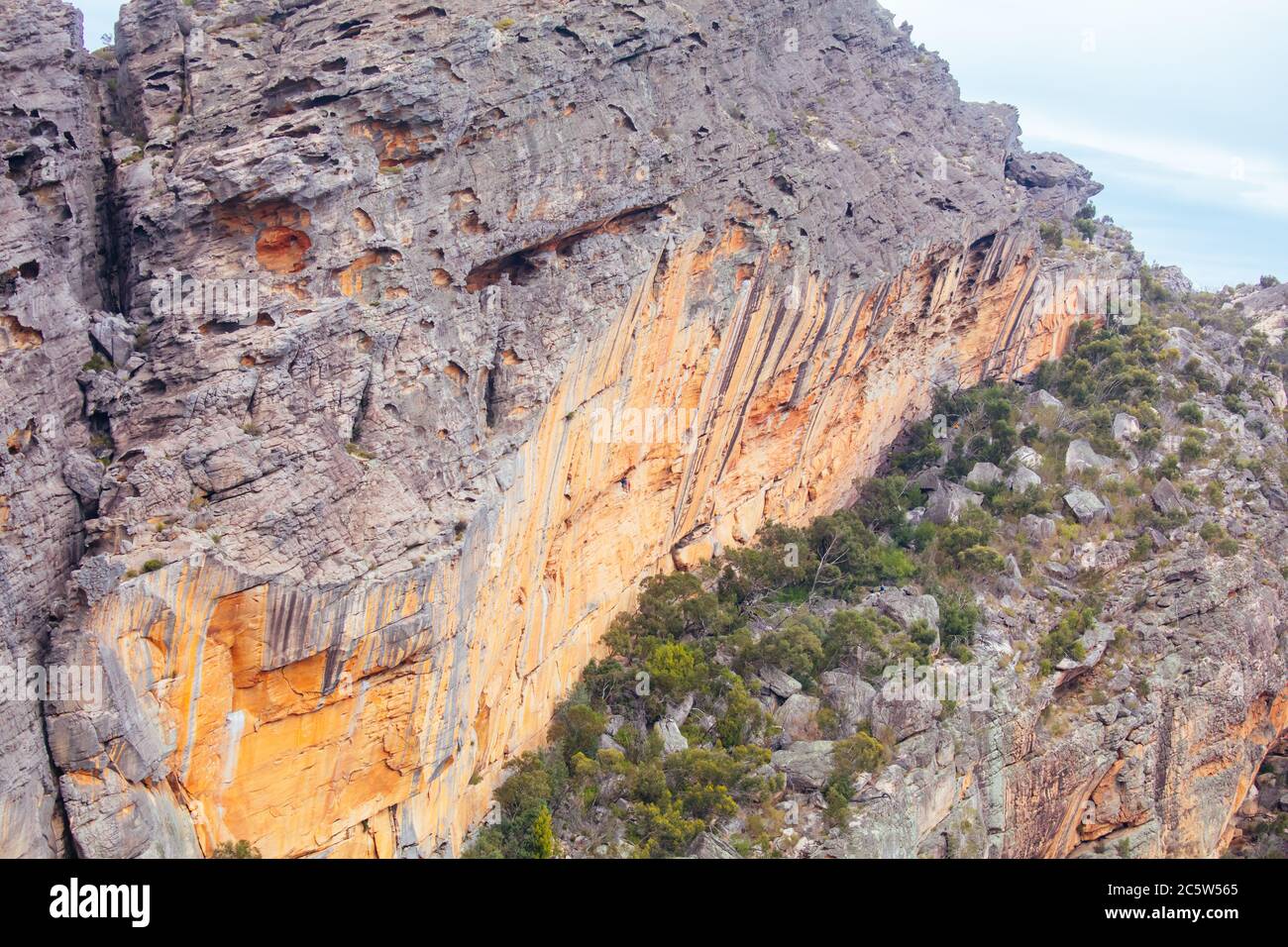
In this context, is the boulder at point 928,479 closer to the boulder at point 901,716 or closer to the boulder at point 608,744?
the boulder at point 901,716

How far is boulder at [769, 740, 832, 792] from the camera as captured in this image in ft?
114

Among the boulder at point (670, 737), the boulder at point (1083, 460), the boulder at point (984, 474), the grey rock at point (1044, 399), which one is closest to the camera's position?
the boulder at point (670, 737)

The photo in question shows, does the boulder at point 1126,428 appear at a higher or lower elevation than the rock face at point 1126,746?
higher

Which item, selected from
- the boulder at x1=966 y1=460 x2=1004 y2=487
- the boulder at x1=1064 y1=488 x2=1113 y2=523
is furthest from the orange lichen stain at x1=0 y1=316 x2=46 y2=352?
the boulder at x1=1064 y1=488 x2=1113 y2=523

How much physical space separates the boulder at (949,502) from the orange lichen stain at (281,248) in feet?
89.0

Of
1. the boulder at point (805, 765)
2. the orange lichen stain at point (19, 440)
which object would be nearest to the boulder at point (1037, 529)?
the boulder at point (805, 765)

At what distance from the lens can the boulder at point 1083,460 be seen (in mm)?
50938

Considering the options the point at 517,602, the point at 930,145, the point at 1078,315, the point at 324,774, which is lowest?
the point at 324,774

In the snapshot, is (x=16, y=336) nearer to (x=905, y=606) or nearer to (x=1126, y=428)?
(x=905, y=606)

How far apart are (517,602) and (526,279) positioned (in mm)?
7580

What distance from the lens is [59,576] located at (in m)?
23.5

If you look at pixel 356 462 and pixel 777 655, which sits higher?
pixel 356 462

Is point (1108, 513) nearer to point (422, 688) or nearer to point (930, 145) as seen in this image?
point (930, 145)
